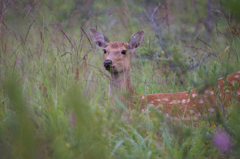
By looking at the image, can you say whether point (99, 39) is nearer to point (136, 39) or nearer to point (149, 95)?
point (136, 39)

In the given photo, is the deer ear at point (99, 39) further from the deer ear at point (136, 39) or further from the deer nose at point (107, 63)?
the deer nose at point (107, 63)

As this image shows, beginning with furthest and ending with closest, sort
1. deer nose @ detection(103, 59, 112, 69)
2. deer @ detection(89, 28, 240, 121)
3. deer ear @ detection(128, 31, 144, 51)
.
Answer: deer ear @ detection(128, 31, 144, 51) < deer nose @ detection(103, 59, 112, 69) < deer @ detection(89, 28, 240, 121)

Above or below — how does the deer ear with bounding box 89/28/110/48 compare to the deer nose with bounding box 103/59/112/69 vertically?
above

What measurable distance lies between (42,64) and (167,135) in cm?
198

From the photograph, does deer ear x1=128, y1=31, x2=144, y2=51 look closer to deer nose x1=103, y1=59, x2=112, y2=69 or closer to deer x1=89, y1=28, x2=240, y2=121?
deer x1=89, y1=28, x2=240, y2=121

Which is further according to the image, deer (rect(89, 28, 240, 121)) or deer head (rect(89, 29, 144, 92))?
deer head (rect(89, 29, 144, 92))

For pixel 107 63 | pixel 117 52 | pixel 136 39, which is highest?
pixel 136 39

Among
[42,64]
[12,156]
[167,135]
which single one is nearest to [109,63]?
[42,64]

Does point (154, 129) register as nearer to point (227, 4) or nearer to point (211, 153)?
point (211, 153)

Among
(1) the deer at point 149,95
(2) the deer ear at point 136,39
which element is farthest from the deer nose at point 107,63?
(2) the deer ear at point 136,39

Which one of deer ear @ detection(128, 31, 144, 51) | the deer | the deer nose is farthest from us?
deer ear @ detection(128, 31, 144, 51)

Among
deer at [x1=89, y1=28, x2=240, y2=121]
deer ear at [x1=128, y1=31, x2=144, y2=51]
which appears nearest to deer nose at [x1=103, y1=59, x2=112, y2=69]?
deer at [x1=89, y1=28, x2=240, y2=121]

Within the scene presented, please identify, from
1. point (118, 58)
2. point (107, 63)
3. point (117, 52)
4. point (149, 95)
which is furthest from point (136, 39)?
point (149, 95)

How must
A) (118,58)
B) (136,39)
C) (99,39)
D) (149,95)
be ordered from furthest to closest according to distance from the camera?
1. (99,39)
2. (136,39)
3. (118,58)
4. (149,95)
